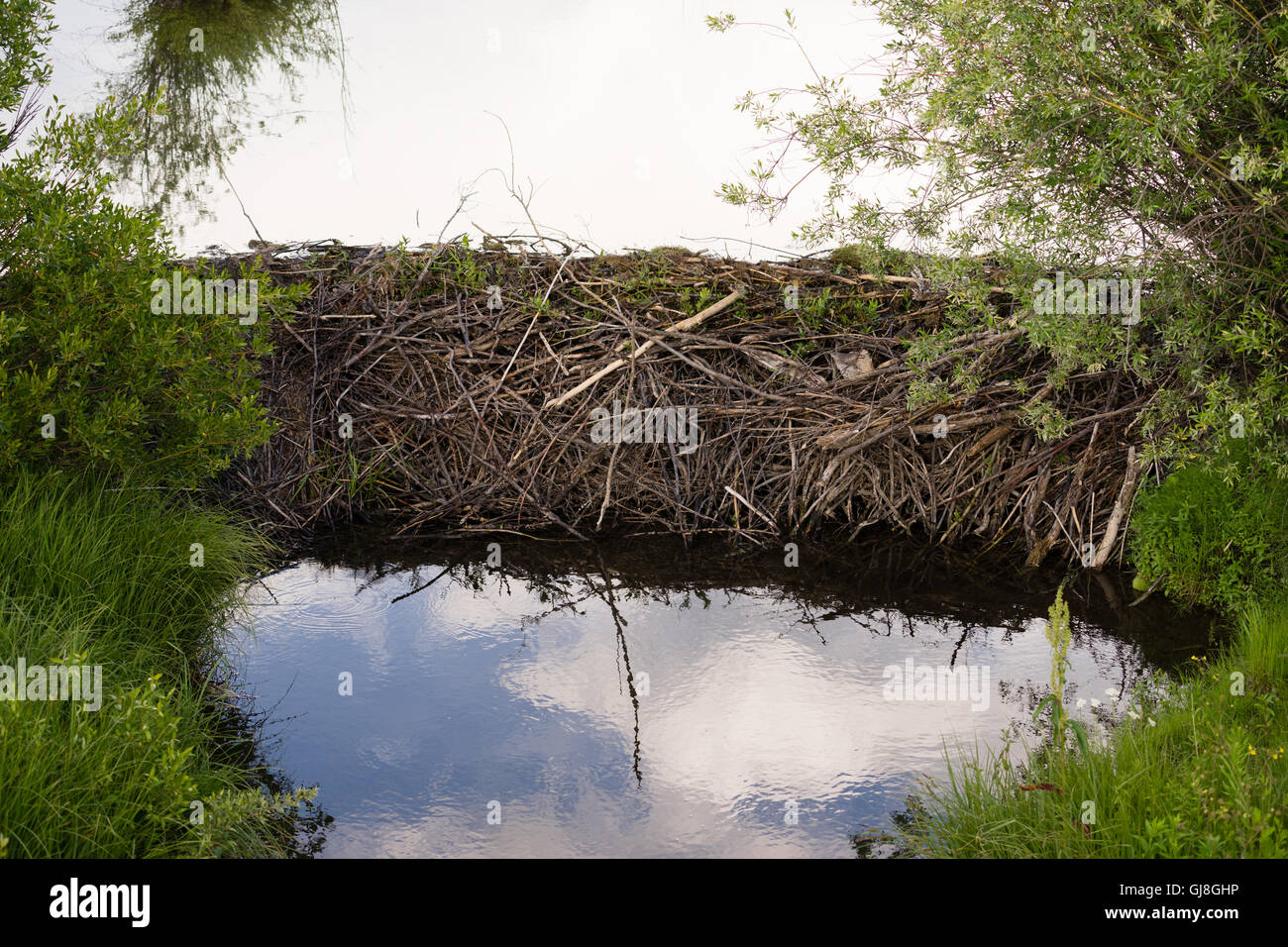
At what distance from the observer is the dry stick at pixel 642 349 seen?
9078 millimetres

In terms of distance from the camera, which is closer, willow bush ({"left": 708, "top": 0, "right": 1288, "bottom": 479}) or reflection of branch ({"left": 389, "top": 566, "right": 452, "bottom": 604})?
willow bush ({"left": 708, "top": 0, "right": 1288, "bottom": 479})

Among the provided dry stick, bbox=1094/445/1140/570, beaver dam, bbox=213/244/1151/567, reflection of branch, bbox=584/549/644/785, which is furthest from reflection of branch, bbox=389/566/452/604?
dry stick, bbox=1094/445/1140/570

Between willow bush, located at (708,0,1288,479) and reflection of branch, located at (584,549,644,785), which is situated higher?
willow bush, located at (708,0,1288,479)

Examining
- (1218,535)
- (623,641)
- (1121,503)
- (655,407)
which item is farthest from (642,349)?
(1218,535)

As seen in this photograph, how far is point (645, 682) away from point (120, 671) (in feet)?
9.78

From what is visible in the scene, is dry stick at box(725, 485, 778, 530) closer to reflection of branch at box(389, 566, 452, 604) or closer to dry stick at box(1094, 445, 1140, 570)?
reflection of branch at box(389, 566, 452, 604)

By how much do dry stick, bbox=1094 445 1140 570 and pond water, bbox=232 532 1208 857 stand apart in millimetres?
326

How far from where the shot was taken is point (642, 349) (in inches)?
359

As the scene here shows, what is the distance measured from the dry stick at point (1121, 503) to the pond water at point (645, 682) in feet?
1.07

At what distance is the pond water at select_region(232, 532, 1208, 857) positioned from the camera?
4.52m

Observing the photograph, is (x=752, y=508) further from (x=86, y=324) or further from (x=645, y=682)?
(x=86, y=324)

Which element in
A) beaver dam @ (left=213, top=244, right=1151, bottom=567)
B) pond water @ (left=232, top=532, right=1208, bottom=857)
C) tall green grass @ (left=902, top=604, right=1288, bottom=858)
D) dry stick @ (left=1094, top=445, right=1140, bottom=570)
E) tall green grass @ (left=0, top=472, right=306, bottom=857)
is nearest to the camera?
tall green grass @ (left=902, top=604, right=1288, bottom=858)

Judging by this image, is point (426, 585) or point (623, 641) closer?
point (623, 641)
